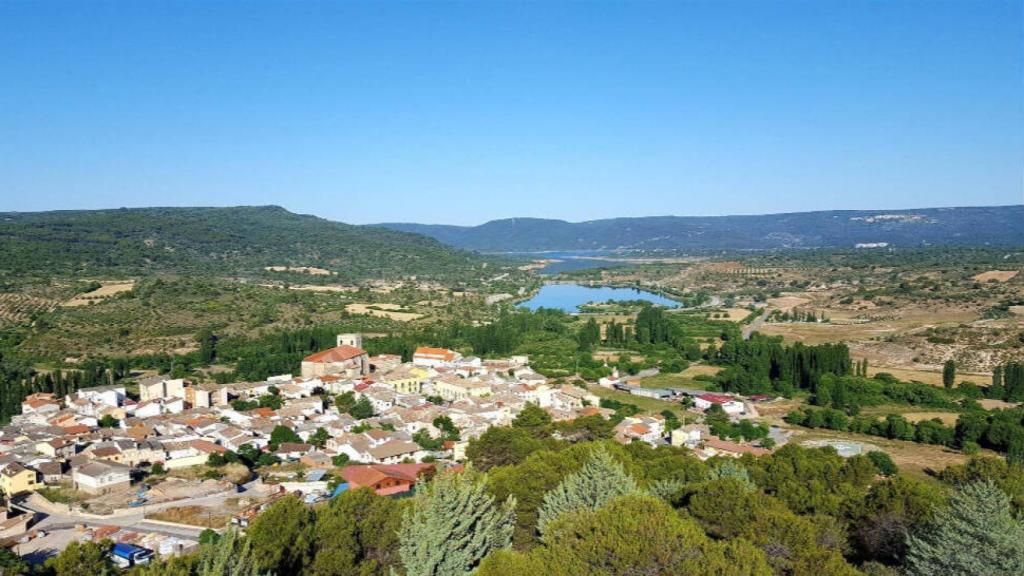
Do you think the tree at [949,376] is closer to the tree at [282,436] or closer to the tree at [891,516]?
the tree at [891,516]

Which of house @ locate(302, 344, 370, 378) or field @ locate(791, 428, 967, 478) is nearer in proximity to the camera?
field @ locate(791, 428, 967, 478)

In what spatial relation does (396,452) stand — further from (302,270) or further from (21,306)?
A: (302,270)

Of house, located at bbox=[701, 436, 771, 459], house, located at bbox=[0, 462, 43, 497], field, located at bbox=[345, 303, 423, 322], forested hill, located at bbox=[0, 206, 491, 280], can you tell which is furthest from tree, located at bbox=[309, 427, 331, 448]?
forested hill, located at bbox=[0, 206, 491, 280]

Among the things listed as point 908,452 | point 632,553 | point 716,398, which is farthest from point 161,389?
point 908,452

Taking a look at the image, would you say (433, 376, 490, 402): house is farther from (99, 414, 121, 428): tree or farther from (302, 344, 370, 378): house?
(99, 414, 121, 428): tree

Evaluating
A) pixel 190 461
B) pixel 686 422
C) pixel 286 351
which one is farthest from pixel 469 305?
pixel 190 461

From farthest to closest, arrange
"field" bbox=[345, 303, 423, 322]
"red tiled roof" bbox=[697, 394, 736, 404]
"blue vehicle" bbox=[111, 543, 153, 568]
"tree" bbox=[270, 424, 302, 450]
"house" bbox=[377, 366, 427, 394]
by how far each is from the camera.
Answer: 1. "field" bbox=[345, 303, 423, 322]
2. "house" bbox=[377, 366, 427, 394]
3. "red tiled roof" bbox=[697, 394, 736, 404]
4. "tree" bbox=[270, 424, 302, 450]
5. "blue vehicle" bbox=[111, 543, 153, 568]
